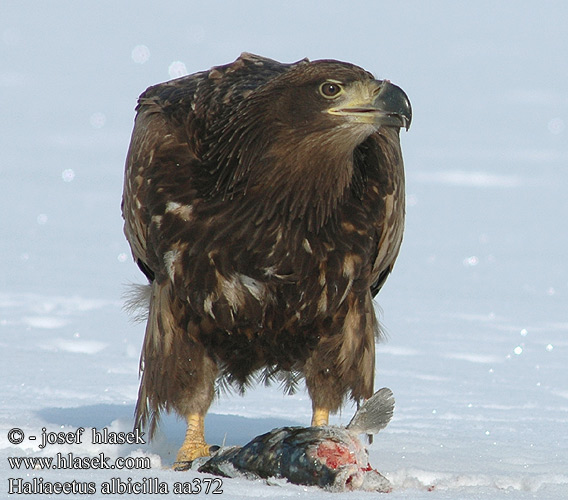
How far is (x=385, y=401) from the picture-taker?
5109 mm

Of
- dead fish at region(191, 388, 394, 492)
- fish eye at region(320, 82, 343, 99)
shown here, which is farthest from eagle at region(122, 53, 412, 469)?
dead fish at region(191, 388, 394, 492)

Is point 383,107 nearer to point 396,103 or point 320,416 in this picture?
point 396,103

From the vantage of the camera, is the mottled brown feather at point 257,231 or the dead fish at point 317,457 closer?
the dead fish at point 317,457

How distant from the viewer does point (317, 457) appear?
15.6ft

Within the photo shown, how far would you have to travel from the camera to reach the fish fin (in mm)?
5062

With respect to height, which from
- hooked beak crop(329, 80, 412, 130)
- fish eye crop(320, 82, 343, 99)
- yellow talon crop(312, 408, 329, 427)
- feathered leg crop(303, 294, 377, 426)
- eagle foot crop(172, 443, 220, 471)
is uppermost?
fish eye crop(320, 82, 343, 99)

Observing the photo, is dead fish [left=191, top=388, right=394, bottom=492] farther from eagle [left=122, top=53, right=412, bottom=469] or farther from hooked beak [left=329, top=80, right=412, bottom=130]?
hooked beak [left=329, top=80, right=412, bottom=130]

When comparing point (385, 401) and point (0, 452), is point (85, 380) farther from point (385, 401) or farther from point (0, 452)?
point (385, 401)

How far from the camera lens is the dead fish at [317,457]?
185 inches

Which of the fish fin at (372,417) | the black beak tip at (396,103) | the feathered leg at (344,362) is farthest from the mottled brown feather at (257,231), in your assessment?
the fish fin at (372,417)

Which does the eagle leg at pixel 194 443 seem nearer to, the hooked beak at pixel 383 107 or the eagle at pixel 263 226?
the eagle at pixel 263 226

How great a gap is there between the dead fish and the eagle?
0.66m

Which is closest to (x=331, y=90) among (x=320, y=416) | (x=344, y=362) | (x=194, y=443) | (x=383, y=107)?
(x=383, y=107)

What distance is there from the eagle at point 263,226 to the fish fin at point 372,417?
0.70 metres
